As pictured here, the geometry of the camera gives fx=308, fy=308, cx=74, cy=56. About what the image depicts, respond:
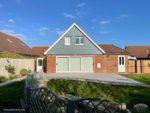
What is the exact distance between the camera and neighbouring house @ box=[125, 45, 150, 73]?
42.1m

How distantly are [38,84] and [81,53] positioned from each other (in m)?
30.4

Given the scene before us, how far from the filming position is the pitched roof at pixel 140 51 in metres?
54.7

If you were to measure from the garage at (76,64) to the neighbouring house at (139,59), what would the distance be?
585cm

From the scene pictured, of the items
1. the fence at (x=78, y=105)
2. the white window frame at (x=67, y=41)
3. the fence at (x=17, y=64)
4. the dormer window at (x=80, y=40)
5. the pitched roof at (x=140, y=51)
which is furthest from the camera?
the pitched roof at (x=140, y=51)

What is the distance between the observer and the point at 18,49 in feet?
140

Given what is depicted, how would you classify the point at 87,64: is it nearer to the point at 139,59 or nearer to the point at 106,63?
the point at 106,63

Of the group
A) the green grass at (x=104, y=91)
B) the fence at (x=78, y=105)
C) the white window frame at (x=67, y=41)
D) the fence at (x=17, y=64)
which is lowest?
the green grass at (x=104, y=91)

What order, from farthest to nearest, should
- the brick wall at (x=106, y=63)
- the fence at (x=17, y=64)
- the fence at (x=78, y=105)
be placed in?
1. the brick wall at (x=106, y=63)
2. the fence at (x=17, y=64)
3. the fence at (x=78, y=105)

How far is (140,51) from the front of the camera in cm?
5634

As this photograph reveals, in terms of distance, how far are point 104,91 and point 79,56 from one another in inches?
891

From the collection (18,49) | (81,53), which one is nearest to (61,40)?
(81,53)

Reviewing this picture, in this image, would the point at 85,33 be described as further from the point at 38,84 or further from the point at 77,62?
the point at 38,84

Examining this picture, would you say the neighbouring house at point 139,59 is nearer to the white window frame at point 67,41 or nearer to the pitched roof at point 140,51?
the pitched roof at point 140,51

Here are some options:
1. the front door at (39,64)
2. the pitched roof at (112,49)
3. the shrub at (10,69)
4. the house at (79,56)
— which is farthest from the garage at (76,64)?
the shrub at (10,69)
